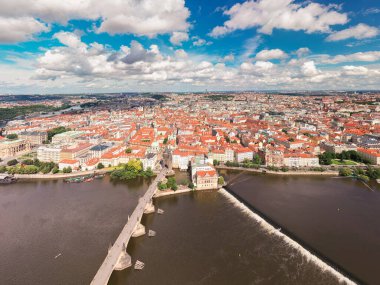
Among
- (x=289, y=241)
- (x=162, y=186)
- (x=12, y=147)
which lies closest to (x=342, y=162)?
(x=289, y=241)

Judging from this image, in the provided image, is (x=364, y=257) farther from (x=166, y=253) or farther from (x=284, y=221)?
(x=166, y=253)

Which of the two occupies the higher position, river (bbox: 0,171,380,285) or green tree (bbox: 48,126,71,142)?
green tree (bbox: 48,126,71,142)

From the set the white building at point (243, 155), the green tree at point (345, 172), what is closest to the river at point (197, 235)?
the green tree at point (345, 172)

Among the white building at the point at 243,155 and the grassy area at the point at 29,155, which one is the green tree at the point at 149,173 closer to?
the white building at the point at 243,155

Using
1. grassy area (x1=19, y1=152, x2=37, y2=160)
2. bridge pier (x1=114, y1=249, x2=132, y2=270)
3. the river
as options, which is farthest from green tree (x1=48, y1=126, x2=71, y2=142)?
bridge pier (x1=114, y1=249, x2=132, y2=270)

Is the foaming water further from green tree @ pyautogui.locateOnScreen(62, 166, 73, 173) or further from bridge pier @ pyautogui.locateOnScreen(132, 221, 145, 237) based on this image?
green tree @ pyautogui.locateOnScreen(62, 166, 73, 173)

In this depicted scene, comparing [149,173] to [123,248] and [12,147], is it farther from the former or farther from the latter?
[12,147]
